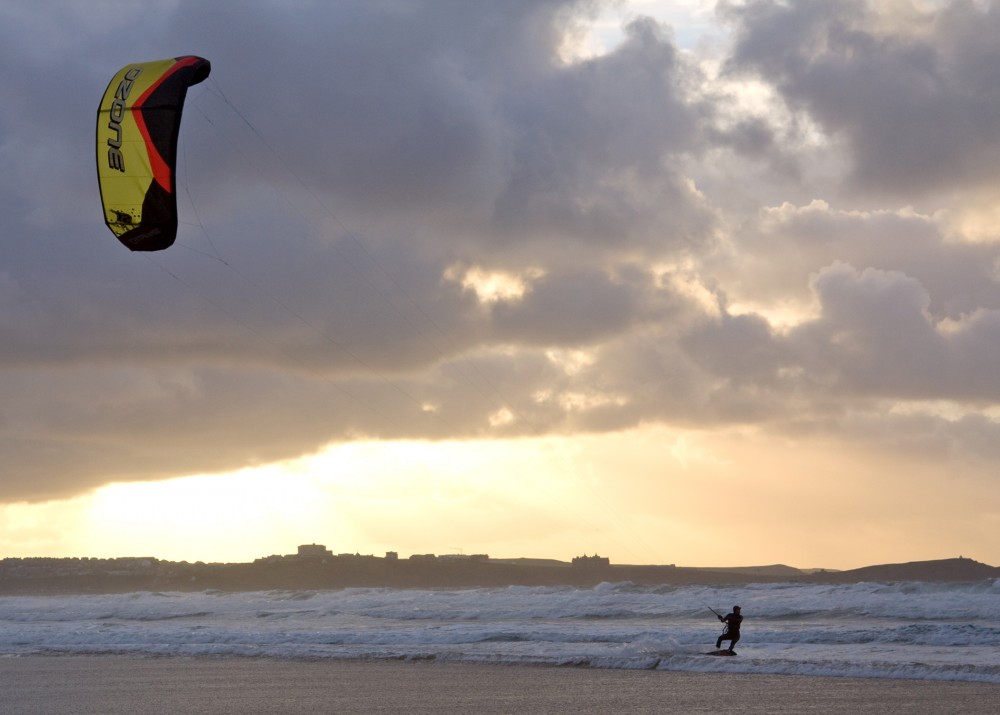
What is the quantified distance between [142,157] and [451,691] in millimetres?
9838

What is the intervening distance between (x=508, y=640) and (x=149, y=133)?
15.8 meters

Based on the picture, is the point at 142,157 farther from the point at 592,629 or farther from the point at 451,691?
the point at 592,629

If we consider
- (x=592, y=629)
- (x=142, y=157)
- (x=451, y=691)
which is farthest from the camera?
(x=592, y=629)

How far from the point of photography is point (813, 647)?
26.5 metres

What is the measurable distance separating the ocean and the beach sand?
1.79m

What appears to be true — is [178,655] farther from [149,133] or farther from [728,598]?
[728,598]

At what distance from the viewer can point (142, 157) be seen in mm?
19062

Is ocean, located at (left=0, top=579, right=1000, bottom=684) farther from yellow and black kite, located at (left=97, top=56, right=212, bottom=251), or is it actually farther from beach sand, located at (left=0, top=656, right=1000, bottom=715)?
yellow and black kite, located at (left=97, top=56, right=212, bottom=251)

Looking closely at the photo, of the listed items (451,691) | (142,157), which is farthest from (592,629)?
(142,157)

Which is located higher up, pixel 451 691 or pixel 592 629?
pixel 592 629

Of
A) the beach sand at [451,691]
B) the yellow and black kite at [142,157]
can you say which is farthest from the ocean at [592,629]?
the yellow and black kite at [142,157]

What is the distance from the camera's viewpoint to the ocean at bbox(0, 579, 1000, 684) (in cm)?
2302

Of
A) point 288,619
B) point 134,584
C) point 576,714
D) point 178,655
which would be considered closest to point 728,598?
point 288,619

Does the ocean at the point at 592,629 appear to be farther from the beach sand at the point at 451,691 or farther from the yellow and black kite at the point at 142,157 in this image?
the yellow and black kite at the point at 142,157
